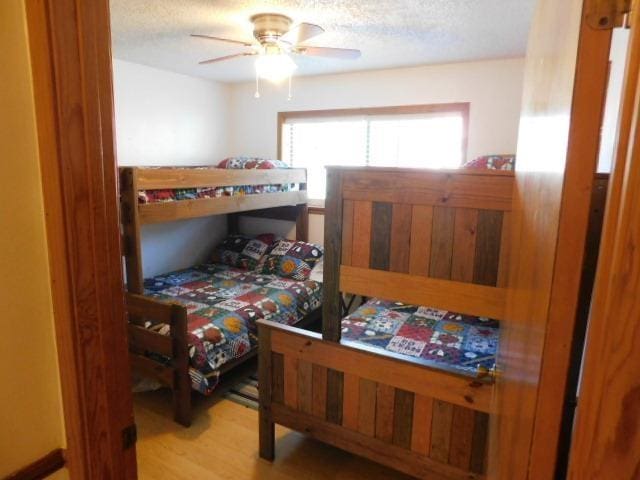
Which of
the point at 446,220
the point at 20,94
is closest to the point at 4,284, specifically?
the point at 20,94

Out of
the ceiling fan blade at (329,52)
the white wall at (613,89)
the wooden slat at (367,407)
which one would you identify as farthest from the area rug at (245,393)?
the white wall at (613,89)

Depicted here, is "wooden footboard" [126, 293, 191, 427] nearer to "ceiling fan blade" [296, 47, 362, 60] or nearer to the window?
"ceiling fan blade" [296, 47, 362, 60]

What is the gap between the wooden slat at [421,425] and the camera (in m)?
1.63

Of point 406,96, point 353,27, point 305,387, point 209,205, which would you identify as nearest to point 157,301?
point 209,205

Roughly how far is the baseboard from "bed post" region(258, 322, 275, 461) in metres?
1.22

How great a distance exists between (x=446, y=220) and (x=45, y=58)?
1253mm

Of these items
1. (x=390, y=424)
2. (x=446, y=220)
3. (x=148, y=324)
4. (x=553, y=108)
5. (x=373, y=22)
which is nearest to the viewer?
(x=553, y=108)

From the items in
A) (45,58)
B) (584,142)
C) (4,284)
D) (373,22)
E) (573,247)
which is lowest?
(4,284)

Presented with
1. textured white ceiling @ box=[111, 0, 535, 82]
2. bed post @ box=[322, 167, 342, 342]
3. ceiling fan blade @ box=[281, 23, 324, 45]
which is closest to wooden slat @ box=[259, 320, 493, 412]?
bed post @ box=[322, 167, 342, 342]

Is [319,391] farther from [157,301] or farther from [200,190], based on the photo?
[200,190]

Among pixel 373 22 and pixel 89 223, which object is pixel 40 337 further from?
pixel 373 22

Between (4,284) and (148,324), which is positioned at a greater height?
(4,284)

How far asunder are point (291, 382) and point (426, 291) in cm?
84

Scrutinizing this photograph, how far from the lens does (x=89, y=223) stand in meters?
0.74
